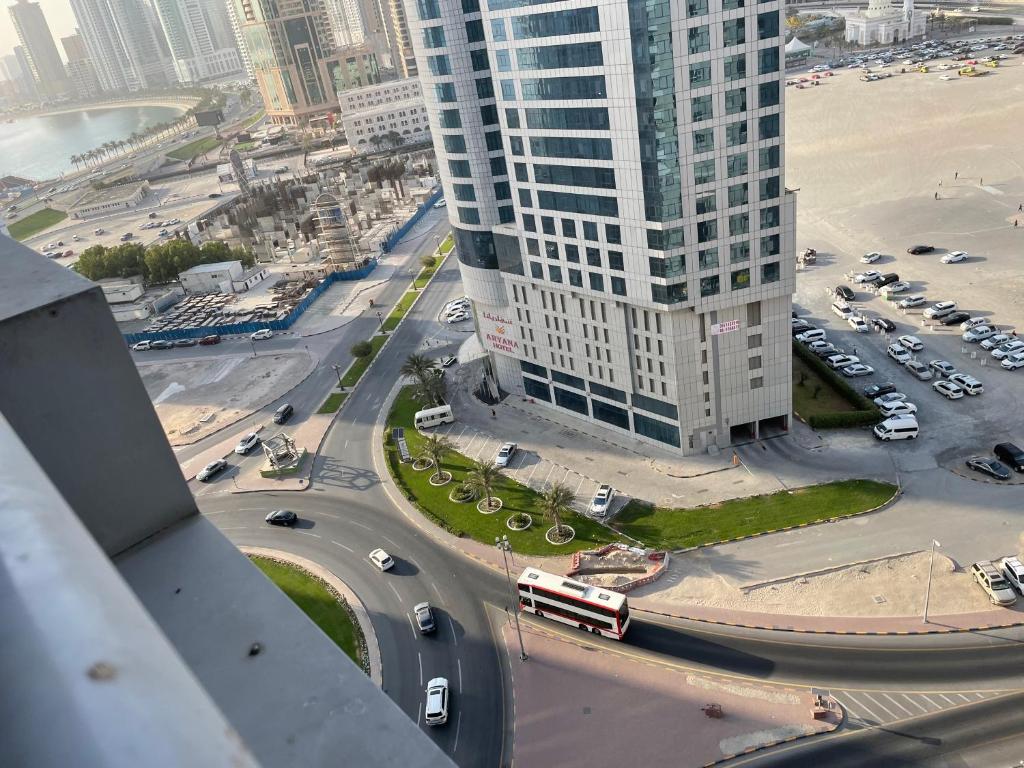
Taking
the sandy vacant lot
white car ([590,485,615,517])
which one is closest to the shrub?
the sandy vacant lot

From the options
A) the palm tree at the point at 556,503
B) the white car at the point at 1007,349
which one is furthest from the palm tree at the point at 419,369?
the white car at the point at 1007,349

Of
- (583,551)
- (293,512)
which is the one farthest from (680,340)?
(293,512)

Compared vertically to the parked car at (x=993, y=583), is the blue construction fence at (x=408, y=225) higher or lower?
higher

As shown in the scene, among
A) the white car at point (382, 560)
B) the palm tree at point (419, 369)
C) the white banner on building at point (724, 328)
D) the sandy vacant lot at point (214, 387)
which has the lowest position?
the white car at point (382, 560)

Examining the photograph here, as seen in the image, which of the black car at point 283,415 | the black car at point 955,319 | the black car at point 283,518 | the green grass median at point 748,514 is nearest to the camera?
A: the green grass median at point 748,514

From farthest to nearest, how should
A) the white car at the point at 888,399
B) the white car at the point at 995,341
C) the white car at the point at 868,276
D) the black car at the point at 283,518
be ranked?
the white car at the point at 868,276, the white car at the point at 995,341, the white car at the point at 888,399, the black car at the point at 283,518

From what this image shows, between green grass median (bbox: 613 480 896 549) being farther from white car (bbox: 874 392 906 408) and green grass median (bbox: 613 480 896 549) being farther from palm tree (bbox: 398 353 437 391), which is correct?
palm tree (bbox: 398 353 437 391)

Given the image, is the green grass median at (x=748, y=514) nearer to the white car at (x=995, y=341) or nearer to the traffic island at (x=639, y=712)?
the traffic island at (x=639, y=712)

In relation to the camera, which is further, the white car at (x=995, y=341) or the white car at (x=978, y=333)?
the white car at (x=978, y=333)
